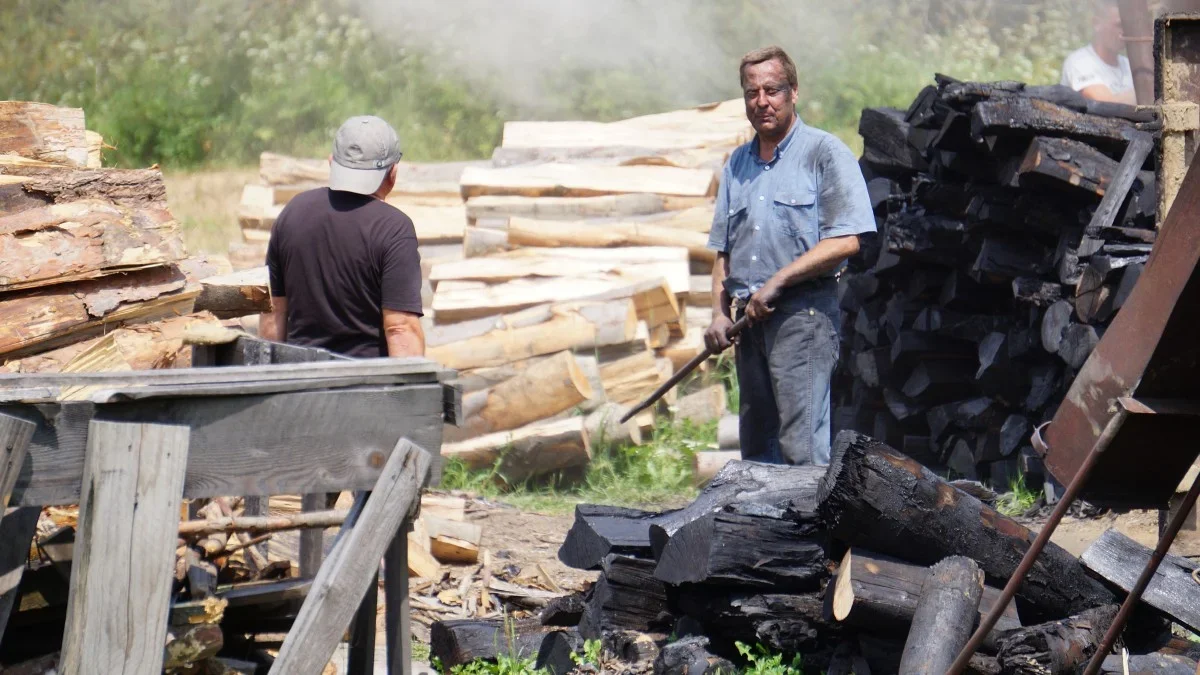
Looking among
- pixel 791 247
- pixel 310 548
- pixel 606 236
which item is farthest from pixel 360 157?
pixel 606 236

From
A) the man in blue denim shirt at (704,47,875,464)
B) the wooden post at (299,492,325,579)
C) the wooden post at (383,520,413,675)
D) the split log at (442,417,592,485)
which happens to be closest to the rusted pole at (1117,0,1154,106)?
the split log at (442,417,592,485)

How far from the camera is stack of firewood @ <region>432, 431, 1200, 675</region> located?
3.63 metres

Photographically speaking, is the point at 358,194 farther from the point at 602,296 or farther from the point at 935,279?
the point at 935,279

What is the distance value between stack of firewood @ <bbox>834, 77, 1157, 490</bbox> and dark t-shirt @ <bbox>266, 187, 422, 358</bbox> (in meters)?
3.34

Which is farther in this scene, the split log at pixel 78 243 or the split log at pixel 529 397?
the split log at pixel 529 397

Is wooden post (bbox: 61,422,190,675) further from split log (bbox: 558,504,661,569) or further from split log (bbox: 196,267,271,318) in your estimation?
split log (bbox: 196,267,271,318)

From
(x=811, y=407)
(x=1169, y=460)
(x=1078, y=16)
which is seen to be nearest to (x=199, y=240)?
(x=811, y=407)

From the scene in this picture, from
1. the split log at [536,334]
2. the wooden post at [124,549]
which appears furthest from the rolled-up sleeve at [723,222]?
the wooden post at [124,549]

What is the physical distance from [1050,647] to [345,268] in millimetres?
2661

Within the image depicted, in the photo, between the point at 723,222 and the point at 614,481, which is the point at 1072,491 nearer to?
the point at 723,222

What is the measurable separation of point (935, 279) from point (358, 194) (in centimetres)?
430

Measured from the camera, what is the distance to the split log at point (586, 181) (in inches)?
377

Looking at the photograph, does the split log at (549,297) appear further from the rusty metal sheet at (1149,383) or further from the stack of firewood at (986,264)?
the rusty metal sheet at (1149,383)

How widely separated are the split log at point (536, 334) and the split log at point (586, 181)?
1.94 meters
